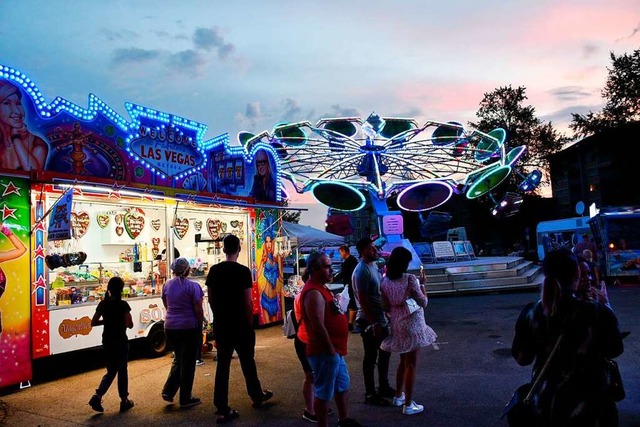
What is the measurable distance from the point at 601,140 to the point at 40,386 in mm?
39541

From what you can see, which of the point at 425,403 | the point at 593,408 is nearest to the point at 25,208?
the point at 425,403

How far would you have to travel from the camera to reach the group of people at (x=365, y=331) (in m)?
4.39

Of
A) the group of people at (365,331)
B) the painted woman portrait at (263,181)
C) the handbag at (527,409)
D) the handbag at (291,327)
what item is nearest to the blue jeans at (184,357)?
the handbag at (291,327)

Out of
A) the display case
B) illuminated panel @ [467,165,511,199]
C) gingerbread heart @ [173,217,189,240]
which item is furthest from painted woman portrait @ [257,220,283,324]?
illuminated panel @ [467,165,511,199]

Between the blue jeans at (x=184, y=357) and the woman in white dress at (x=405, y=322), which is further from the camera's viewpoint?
the blue jeans at (x=184, y=357)

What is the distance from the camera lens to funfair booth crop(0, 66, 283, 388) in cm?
733

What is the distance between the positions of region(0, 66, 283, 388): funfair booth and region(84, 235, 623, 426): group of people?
1985 mm

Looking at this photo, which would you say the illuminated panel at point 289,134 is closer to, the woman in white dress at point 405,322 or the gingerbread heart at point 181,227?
the gingerbread heart at point 181,227

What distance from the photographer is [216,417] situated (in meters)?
5.72

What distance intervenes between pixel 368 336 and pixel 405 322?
549mm

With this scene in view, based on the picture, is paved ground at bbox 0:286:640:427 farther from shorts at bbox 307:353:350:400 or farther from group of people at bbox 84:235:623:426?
shorts at bbox 307:353:350:400

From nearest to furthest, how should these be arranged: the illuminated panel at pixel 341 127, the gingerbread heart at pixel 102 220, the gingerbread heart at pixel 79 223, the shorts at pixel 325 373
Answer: the shorts at pixel 325 373, the gingerbread heart at pixel 79 223, the gingerbread heart at pixel 102 220, the illuminated panel at pixel 341 127

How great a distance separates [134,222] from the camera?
9.94 m

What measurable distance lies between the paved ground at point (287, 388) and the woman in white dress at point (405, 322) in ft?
1.24
